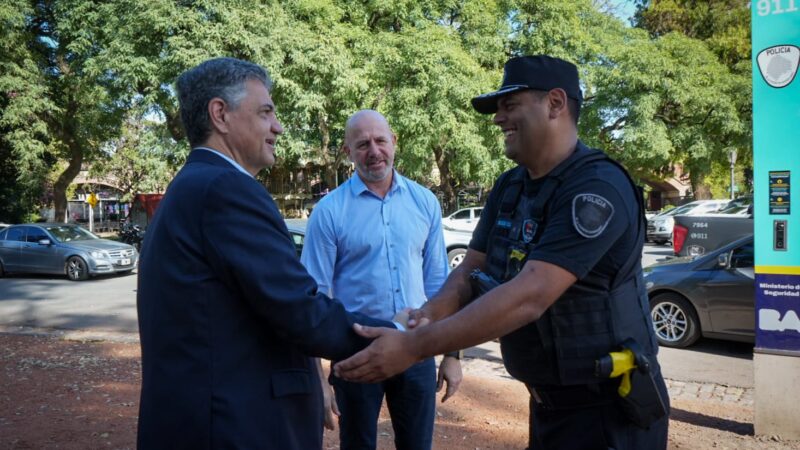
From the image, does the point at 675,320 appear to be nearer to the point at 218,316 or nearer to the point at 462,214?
the point at 218,316

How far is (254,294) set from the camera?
181cm

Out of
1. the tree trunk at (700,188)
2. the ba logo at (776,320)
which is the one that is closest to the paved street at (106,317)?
the ba logo at (776,320)

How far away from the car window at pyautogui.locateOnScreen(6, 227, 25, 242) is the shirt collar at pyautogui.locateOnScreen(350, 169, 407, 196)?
16.5m

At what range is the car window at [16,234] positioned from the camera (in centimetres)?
1666

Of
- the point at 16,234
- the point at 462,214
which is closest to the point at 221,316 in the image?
the point at 16,234

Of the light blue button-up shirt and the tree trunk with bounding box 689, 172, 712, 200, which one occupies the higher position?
the tree trunk with bounding box 689, 172, 712, 200

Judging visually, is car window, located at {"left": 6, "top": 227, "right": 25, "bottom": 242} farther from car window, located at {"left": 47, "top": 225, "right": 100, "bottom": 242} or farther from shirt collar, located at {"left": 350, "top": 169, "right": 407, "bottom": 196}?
shirt collar, located at {"left": 350, "top": 169, "right": 407, "bottom": 196}

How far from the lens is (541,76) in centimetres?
223

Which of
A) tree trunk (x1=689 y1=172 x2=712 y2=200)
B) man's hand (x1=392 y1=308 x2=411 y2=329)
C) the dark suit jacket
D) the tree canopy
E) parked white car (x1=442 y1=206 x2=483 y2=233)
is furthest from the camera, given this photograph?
tree trunk (x1=689 y1=172 x2=712 y2=200)

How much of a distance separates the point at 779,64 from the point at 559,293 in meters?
3.23

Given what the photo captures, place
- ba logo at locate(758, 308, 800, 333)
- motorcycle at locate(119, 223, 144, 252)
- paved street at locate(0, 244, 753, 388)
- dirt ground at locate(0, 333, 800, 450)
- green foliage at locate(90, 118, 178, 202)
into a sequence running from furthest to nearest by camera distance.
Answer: motorcycle at locate(119, 223, 144, 252) → green foliage at locate(90, 118, 178, 202) → paved street at locate(0, 244, 753, 388) → dirt ground at locate(0, 333, 800, 450) → ba logo at locate(758, 308, 800, 333)

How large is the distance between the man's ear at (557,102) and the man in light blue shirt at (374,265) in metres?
1.27

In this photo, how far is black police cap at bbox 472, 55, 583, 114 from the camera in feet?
7.33

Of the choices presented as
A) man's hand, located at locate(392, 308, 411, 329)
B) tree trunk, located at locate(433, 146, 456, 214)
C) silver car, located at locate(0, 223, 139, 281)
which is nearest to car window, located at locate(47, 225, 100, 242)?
silver car, located at locate(0, 223, 139, 281)
